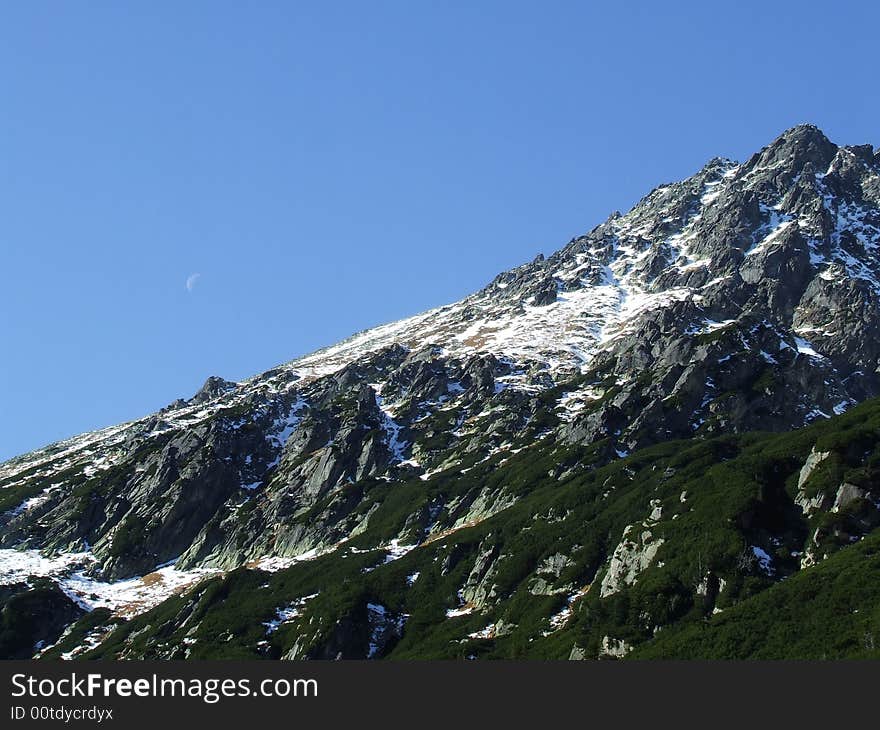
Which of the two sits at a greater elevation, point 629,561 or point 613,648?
point 629,561

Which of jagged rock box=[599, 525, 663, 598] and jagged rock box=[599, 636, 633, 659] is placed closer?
jagged rock box=[599, 636, 633, 659]

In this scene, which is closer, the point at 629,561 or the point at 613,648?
the point at 613,648

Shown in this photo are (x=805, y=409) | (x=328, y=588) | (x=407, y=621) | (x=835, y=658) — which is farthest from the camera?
(x=805, y=409)

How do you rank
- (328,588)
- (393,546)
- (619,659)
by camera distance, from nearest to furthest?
(619,659)
(328,588)
(393,546)

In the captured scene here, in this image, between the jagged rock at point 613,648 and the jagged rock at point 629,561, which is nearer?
the jagged rock at point 613,648

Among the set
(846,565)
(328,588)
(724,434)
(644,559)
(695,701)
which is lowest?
(695,701)

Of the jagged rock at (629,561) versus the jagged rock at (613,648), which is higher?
the jagged rock at (629,561)

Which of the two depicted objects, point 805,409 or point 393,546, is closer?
point 393,546

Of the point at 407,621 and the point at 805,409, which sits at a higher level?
the point at 805,409

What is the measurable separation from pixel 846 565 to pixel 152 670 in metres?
69.0

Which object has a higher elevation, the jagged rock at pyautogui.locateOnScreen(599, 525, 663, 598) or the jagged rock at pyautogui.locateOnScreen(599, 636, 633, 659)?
the jagged rock at pyautogui.locateOnScreen(599, 525, 663, 598)

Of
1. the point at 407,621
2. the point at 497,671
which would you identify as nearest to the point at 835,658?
the point at 497,671

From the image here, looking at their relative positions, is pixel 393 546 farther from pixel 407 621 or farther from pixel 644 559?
pixel 644 559

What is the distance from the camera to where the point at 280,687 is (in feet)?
244
